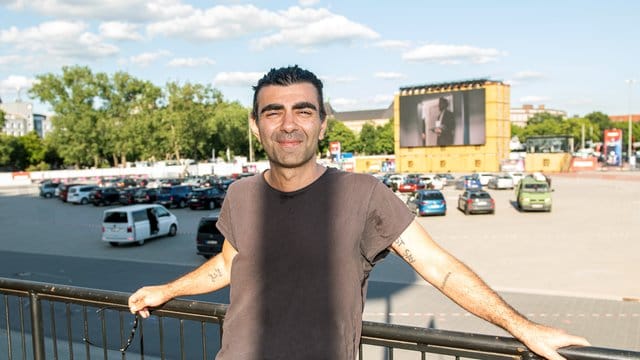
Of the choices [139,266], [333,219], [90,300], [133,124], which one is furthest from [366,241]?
[133,124]

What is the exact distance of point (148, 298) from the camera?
10.1ft

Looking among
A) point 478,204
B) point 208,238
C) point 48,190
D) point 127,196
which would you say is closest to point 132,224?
point 208,238

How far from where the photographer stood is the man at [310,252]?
2.24 meters

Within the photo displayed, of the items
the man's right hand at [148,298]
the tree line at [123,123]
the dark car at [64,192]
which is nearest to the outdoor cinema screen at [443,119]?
the tree line at [123,123]

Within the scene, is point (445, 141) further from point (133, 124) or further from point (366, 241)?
point (366, 241)

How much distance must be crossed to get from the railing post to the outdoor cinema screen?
256 feet

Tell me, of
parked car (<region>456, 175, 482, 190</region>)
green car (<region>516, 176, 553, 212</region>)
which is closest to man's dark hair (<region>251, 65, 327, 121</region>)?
green car (<region>516, 176, 553, 212</region>)

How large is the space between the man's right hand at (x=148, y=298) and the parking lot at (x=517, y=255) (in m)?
8.20

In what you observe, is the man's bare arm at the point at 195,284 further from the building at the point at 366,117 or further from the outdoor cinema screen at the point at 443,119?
the building at the point at 366,117

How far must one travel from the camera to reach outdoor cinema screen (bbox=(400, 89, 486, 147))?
78062mm

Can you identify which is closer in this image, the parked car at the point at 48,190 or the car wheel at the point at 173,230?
the car wheel at the point at 173,230

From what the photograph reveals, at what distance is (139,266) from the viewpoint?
17.4 meters

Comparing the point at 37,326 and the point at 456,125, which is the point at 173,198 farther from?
the point at 456,125

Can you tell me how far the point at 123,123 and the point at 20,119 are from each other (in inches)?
3213
